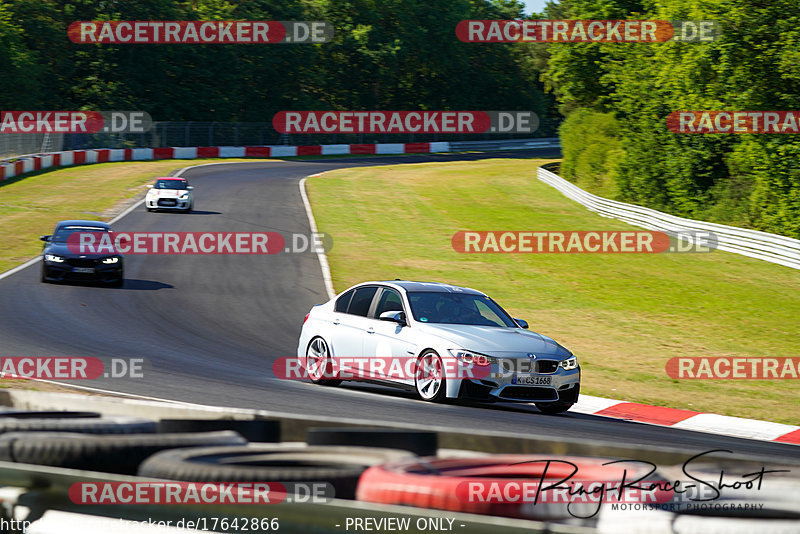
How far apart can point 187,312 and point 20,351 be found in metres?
5.26

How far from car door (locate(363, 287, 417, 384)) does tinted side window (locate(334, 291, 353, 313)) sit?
536 millimetres

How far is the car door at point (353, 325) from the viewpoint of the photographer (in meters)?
12.4

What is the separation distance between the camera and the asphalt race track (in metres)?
10.3

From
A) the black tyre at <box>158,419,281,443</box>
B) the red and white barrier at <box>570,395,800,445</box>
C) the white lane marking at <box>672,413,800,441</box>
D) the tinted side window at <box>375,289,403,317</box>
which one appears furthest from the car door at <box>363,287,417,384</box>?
the black tyre at <box>158,419,281,443</box>

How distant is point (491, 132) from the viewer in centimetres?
9106

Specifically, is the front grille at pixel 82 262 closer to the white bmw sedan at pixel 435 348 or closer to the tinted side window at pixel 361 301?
the white bmw sedan at pixel 435 348

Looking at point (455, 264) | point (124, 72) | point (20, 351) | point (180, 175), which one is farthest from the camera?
point (124, 72)

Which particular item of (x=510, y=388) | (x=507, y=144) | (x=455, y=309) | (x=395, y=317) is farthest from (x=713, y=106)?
(x=507, y=144)

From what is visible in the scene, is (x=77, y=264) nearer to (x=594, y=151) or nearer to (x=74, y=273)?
(x=74, y=273)

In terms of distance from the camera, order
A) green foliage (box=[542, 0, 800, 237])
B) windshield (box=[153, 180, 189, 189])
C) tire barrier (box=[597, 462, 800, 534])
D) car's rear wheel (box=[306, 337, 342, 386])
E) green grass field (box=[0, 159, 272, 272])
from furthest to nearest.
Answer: windshield (box=[153, 180, 189, 189]) → green foliage (box=[542, 0, 800, 237]) → green grass field (box=[0, 159, 272, 272]) → car's rear wheel (box=[306, 337, 342, 386]) → tire barrier (box=[597, 462, 800, 534])

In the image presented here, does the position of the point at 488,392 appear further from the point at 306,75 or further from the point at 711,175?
the point at 306,75

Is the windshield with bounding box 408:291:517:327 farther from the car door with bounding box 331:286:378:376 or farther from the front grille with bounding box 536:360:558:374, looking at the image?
the front grille with bounding box 536:360:558:374

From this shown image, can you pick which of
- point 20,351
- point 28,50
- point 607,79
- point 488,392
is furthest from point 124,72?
point 488,392

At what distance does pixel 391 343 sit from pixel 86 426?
21.6ft
